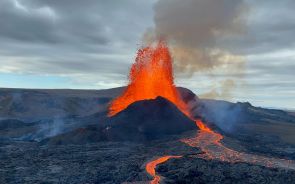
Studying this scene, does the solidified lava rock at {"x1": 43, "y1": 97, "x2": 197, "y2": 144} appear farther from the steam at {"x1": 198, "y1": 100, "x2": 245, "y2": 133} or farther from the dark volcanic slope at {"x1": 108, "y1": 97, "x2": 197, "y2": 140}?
the steam at {"x1": 198, "y1": 100, "x2": 245, "y2": 133}

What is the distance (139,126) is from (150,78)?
14215 millimetres

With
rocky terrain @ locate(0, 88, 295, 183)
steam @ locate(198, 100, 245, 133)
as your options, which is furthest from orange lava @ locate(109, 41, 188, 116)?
steam @ locate(198, 100, 245, 133)

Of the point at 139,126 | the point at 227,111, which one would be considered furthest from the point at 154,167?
the point at 227,111

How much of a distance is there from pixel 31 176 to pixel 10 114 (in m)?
79.7

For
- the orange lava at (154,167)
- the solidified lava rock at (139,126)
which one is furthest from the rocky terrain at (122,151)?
the orange lava at (154,167)

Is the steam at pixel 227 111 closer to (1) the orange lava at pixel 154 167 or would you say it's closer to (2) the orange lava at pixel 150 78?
(2) the orange lava at pixel 150 78

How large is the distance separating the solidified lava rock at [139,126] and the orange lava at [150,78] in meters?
7.64

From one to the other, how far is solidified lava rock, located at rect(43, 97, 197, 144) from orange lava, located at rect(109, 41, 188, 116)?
7.64 m

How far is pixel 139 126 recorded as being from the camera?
6188 centimetres

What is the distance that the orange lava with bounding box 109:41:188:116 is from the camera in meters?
73.2

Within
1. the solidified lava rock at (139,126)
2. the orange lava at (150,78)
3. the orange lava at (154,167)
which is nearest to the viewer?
the orange lava at (154,167)

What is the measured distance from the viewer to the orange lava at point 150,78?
240 ft

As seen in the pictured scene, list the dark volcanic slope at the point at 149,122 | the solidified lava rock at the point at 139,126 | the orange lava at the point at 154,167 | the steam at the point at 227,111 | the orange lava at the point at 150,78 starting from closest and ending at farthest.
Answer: the orange lava at the point at 154,167 < the solidified lava rock at the point at 139,126 < the dark volcanic slope at the point at 149,122 < the orange lava at the point at 150,78 < the steam at the point at 227,111

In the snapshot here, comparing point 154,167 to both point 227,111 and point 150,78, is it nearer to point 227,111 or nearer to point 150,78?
point 150,78
